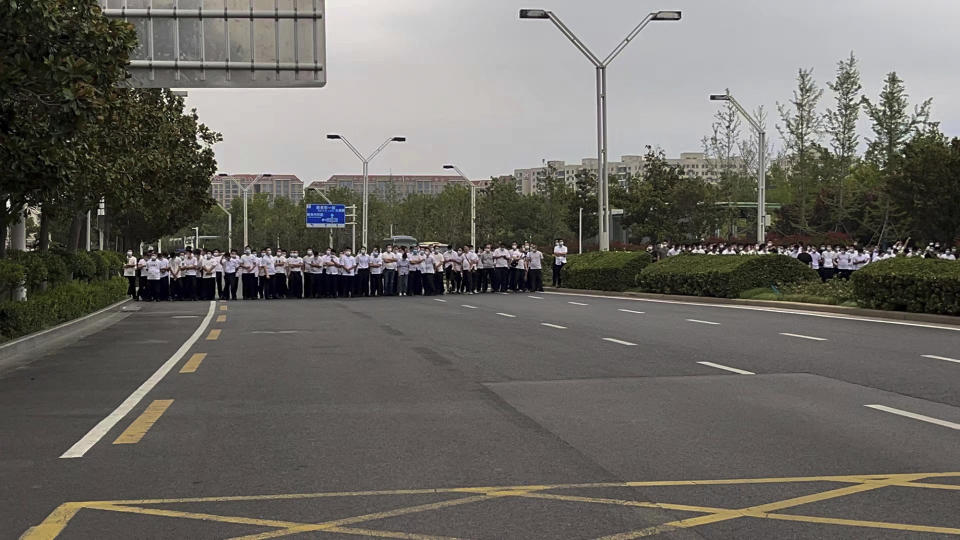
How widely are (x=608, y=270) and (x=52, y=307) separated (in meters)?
20.5

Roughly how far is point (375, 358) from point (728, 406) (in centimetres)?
596

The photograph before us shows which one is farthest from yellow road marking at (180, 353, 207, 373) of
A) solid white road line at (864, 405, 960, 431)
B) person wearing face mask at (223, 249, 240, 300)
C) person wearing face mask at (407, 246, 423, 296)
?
person wearing face mask at (407, 246, 423, 296)

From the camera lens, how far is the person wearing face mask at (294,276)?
39.6m

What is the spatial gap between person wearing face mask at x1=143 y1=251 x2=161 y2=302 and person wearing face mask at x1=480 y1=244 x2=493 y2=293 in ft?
38.0

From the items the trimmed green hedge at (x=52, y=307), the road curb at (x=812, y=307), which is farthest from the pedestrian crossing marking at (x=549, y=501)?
the road curb at (x=812, y=307)

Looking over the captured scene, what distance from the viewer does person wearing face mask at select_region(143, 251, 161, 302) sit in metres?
36.8

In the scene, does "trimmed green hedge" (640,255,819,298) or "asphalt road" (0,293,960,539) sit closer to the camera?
"asphalt road" (0,293,960,539)

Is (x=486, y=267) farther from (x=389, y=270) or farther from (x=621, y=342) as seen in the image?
(x=621, y=342)

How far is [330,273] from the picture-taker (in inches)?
1559

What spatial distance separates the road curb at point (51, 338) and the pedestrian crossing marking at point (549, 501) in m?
9.10

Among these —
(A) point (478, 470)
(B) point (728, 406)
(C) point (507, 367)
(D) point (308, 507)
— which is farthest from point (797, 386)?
(D) point (308, 507)

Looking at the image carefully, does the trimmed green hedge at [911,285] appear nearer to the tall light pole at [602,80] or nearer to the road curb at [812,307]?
the road curb at [812,307]

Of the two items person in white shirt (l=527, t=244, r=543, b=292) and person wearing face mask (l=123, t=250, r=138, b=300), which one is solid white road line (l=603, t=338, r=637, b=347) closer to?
person in white shirt (l=527, t=244, r=543, b=292)

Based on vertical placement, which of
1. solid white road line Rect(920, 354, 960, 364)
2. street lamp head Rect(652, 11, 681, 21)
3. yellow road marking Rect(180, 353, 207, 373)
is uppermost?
street lamp head Rect(652, 11, 681, 21)
